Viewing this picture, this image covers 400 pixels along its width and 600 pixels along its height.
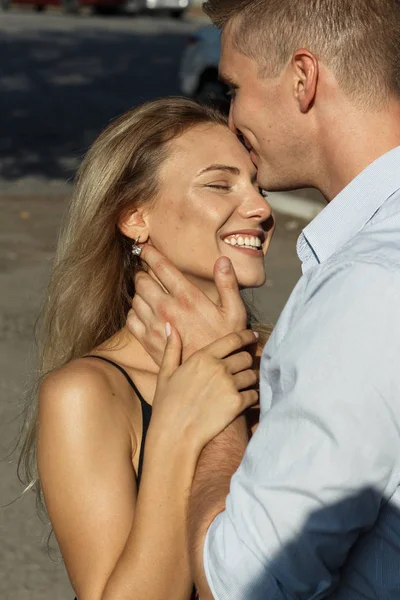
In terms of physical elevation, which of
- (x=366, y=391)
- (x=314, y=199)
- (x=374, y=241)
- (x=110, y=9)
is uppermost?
(x=374, y=241)

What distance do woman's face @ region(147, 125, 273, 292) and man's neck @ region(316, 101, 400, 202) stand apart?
2.61ft

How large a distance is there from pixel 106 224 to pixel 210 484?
117 cm

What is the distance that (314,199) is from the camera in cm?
1245

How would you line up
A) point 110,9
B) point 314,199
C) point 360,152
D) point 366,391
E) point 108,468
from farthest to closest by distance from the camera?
point 110,9 → point 314,199 → point 108,468 → point 360,152 → point 366,391

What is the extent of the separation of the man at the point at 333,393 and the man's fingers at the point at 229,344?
1.29ft

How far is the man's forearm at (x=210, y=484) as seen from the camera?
230cm

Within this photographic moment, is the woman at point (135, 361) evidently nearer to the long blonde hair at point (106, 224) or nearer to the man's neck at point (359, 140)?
the long blonde hair at point (106, 224)

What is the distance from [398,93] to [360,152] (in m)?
0.18

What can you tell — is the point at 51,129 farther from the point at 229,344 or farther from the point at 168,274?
the point at 229,344

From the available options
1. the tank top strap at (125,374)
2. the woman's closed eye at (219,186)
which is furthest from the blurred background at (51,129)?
the tank top strap at (125,374)

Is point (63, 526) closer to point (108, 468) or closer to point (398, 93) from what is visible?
point (108, 468)

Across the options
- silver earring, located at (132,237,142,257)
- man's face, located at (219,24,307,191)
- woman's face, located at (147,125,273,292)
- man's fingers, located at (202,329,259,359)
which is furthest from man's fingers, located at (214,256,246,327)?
silver earring, located at (132,237,142,257)

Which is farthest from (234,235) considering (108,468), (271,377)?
(271,377)

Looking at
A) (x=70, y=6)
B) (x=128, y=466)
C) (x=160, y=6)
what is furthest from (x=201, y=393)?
(x=160, y=6)
